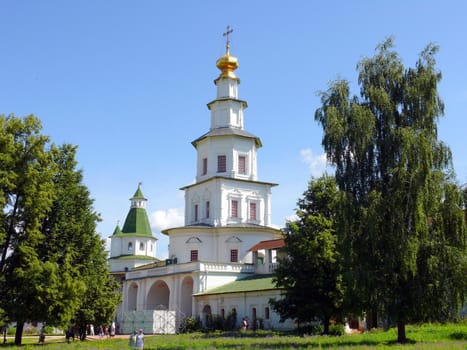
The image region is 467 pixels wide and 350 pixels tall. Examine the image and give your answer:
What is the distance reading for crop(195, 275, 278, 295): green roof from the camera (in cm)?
4219

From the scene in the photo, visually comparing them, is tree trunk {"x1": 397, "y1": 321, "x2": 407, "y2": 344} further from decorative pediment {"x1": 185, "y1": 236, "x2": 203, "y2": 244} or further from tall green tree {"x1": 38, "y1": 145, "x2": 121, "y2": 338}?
decorative pediment {"x1": 185, "y1": 236, "x2": 203, "y2": 244}

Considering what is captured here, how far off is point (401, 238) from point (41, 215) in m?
16.9

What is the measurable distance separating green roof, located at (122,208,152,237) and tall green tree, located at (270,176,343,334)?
5075 centimetres

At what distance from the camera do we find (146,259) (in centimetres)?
7831

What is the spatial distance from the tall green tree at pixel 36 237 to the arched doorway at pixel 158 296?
22768mm

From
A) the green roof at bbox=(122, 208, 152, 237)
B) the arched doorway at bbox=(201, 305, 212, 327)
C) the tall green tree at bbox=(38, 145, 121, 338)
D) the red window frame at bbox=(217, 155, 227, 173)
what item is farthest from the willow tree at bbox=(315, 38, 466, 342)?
the green roof at bbox=(122, 208, 152, 237)

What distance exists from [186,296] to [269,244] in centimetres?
882

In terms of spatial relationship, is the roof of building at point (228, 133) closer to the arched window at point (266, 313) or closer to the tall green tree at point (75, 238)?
the arched window at point (266, 313)

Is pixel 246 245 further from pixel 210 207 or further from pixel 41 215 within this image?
pixel 41 215

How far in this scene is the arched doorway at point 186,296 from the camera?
49.1 meters

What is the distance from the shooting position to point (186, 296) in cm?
5038

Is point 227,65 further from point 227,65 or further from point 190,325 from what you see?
point 190,325

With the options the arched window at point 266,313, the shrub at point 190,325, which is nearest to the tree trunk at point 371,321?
the arched window at point 266,313

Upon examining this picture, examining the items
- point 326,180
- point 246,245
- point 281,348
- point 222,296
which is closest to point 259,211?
point 246,245
